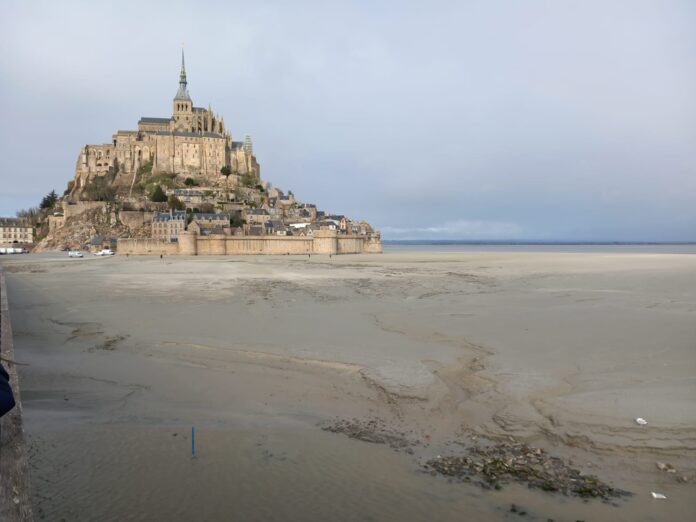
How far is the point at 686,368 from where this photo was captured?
282 inches

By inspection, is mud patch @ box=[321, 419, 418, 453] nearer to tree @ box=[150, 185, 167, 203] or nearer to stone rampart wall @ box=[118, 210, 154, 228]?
stone rampart wall @ box=[118, 210, 154, 228]

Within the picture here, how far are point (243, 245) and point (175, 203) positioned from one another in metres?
13.9

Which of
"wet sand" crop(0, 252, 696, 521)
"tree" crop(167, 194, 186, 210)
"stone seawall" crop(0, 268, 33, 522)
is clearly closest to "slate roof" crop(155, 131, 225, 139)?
"tree" crop(167, 194, 186, 210)

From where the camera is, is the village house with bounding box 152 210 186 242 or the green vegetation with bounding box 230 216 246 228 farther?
the green vegetation with bounding box 230 216 246 228

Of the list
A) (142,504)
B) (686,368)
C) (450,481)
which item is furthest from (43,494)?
(686,368)

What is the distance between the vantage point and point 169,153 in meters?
73.3

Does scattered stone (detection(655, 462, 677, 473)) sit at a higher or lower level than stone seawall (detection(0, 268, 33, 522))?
lower

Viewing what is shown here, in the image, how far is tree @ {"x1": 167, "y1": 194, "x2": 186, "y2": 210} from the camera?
207ft

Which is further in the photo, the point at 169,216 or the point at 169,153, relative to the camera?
the point at 169,153

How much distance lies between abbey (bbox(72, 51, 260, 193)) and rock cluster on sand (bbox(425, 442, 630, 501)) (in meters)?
74.3

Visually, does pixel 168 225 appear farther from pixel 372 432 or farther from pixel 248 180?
pixel 372 432

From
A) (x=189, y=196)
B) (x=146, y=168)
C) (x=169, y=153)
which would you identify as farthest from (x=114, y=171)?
(x=189, y=196)

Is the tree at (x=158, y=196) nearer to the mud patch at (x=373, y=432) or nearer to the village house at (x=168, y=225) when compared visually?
the village house at (x=168, y=225)

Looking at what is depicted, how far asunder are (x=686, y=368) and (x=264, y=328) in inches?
296
